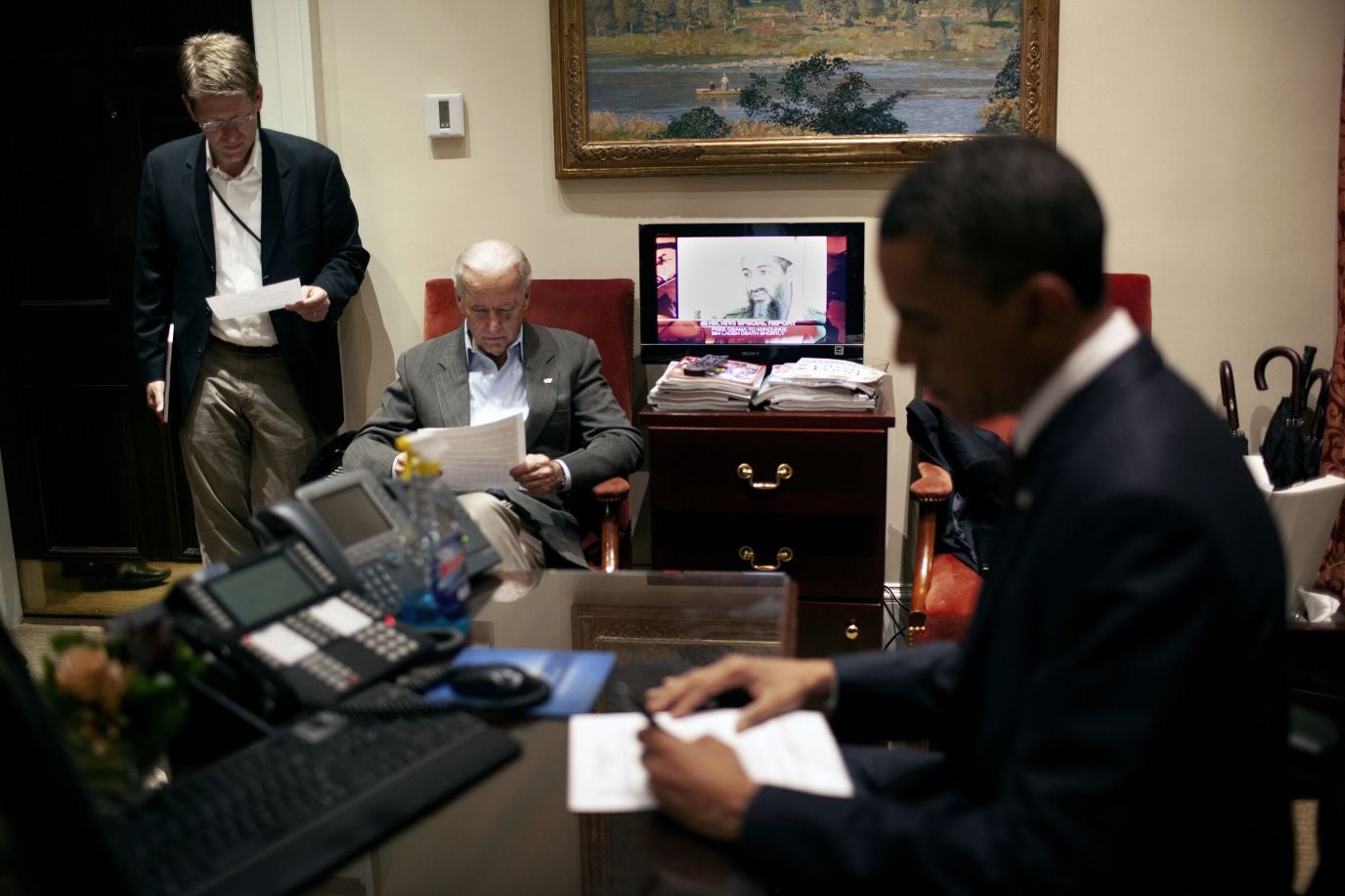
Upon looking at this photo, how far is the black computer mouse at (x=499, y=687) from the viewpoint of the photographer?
59.1 inches

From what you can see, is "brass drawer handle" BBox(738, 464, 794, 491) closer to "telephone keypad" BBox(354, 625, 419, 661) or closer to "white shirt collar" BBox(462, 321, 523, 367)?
"white shirt collar" BBox(462, 321, 523, 367)

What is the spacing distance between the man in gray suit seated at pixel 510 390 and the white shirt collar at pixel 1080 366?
76.6 inches

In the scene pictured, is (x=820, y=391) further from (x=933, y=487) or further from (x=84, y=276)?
(x=84, y=276)

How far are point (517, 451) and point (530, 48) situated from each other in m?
1.55

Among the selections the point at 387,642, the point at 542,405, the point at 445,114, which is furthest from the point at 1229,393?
the point at 387,642

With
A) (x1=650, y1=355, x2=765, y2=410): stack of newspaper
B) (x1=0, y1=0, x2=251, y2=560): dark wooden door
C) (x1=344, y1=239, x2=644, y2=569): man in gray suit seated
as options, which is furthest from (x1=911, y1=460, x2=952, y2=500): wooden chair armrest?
(x1=0, y1=0, x2=251, y2=560): dark wooden door

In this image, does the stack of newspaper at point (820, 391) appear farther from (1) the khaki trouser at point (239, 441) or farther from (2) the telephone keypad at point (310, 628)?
(2) the telephone keypad at point (310, 628)

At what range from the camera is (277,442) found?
141 inches

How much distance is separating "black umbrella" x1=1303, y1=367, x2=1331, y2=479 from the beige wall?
201mm

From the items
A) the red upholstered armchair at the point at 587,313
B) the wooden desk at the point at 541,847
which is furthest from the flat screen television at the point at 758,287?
the wooden desk at the point at 541,847

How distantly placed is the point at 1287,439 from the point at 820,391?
4.13ft

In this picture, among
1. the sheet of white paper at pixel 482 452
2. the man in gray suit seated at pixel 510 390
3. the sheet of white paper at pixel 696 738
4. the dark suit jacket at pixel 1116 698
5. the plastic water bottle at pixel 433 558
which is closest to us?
the dark suit jacket at pixel 1116 698

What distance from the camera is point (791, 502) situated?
3148 millimetres

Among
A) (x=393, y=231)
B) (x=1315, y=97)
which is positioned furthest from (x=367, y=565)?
(x=1315, y=97)
